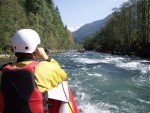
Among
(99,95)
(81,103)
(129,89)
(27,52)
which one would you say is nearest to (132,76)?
(129,89)

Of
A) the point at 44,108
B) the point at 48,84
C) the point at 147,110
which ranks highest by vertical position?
the point at 48,84

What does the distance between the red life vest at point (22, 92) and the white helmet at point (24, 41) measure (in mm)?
138

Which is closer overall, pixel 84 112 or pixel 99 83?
pixel 84 112

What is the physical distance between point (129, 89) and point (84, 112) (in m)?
4.82

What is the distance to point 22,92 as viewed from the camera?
2.41 m

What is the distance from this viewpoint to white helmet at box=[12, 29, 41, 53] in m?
2.53

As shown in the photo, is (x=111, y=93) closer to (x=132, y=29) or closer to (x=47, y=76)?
(x=47, y=76)

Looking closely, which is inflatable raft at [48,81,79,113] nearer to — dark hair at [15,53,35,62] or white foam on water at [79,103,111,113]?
dark hair at [15,53,35,62]

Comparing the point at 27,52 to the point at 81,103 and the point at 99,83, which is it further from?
the point at 99,83

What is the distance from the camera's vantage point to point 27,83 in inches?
95.1

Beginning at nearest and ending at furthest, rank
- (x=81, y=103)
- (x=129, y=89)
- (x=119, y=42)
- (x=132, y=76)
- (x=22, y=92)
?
1. (x=22, y=92)
2. (x=81, y=103)
3. (x=129, y=89)
4. (x=132, y=76)
5. (x=119, y=42)

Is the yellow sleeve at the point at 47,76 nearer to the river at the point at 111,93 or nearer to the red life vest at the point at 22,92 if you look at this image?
the red life vest at the point at 22,92

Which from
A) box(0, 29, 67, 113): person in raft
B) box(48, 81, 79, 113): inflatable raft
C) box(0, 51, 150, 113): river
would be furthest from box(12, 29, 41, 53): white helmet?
box(0, 51, 150, 113): river

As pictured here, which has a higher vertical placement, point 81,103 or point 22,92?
point 22,92
